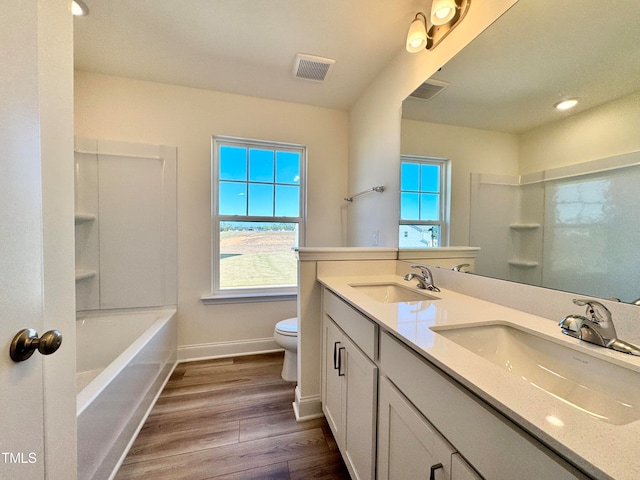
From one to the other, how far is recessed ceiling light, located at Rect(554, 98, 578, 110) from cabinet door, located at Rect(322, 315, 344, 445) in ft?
4.02

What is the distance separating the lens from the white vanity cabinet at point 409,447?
21.7 inches

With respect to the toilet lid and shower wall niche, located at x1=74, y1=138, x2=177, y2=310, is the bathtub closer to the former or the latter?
shower wall niche, located at x1=74, y1=138, x2=177, y2=310

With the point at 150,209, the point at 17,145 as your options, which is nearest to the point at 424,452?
the point at 17,145

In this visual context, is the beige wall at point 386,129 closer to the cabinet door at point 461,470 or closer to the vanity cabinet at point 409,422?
the vanity cabinet at point 409,422

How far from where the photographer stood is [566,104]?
0.87 metres

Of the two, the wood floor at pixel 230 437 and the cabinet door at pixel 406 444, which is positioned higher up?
the cabinet door at pixel 406 444

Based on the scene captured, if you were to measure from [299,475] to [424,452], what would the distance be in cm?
85

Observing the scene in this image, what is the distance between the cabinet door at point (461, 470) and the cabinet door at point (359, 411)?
35cm

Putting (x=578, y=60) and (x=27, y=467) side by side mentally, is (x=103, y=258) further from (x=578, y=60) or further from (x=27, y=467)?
(x=578, y=60)

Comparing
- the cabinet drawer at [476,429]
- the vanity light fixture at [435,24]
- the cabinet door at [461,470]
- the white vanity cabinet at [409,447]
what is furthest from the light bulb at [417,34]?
the cabinet door at [461,470]

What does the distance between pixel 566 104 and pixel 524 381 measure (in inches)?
37.4

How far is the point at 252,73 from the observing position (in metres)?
1.98

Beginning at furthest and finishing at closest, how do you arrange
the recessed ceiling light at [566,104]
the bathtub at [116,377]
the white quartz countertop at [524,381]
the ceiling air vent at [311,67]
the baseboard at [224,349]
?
the baseboard at [224,349], the ceiling air vent at [311,67], the bathtub at [116,377], the recessed ceiling light at [566,104], the white quartz countertop at [524,381]

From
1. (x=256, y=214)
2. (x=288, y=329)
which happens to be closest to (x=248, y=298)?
(x=288, y=329)
